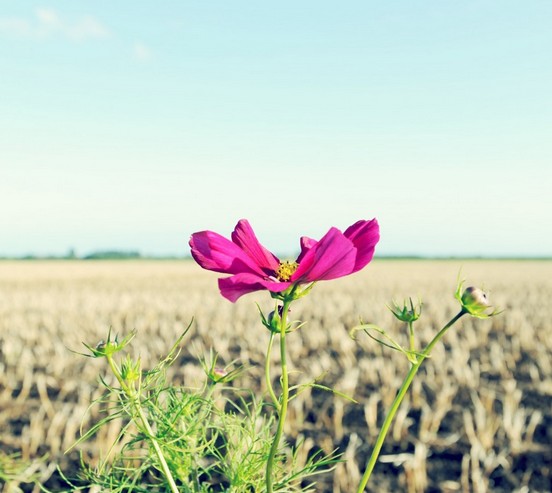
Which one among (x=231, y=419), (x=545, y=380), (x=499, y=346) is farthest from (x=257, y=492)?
(x=499, y=346)

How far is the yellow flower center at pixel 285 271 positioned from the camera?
80 cm

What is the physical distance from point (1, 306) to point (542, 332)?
8223 mm

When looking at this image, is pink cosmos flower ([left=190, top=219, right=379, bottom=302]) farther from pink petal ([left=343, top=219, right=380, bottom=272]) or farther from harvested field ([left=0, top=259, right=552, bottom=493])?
harvested field ([left=0, top=259, right=552, bottom=493])

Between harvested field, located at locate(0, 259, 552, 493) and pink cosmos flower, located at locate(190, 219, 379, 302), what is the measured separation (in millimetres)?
449

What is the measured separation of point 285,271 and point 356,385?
473 centimetres

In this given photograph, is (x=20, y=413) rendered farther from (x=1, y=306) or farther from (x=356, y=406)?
(x=1, y=306)

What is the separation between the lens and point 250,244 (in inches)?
32.0

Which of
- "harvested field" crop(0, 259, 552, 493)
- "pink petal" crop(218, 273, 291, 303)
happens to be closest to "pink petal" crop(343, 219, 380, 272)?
"pink petal" crop(218, 273, 291, 303)

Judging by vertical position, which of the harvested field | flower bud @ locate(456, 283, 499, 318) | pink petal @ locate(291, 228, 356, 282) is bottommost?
the harvested field

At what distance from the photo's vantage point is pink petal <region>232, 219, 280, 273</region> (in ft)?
2.65

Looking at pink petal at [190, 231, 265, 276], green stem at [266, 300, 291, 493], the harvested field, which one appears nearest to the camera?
green stem at [266, 300, 291, 493]

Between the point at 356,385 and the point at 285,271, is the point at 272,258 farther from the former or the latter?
the point at 356,385

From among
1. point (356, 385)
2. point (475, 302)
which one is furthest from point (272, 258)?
point (356, 385)

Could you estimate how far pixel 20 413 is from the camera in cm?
498
